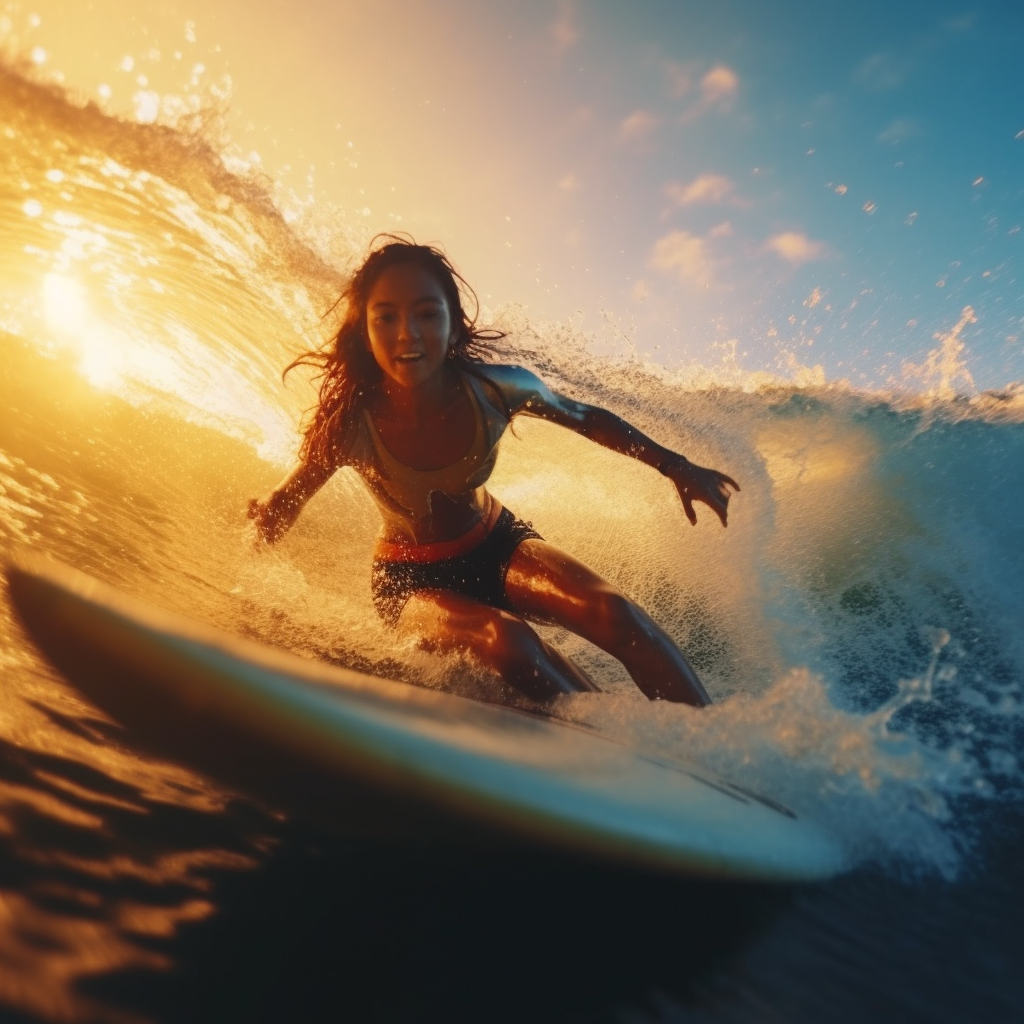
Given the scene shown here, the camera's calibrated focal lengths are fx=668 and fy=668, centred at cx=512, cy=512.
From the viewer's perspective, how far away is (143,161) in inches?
175

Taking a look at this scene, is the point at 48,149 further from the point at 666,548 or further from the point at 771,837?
the point at 771,837

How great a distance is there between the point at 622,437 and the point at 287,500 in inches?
55.0

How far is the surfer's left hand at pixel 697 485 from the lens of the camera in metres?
2.60

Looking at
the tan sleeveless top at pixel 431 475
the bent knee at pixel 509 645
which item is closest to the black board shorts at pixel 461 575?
the tan sleeveless top at pixel 431 475

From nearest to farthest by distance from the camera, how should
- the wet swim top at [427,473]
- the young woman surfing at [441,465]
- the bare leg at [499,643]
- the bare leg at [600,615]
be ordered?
the bare leg at [499,643] < the bare leg at [600,615] < the young woman surfing at [441,465] < the wet swim top at [427,473]

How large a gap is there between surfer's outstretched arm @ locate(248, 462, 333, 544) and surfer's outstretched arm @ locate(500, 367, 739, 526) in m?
0.85

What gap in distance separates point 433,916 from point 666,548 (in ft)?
14.5

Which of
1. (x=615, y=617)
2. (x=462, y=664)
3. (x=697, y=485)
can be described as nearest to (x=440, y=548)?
(x=462, y=664)

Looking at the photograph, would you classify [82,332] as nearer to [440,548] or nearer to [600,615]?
[440,548]

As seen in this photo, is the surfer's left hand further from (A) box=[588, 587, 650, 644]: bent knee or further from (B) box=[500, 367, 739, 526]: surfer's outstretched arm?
(A) box=[588, 587, 650, 644]: bent knee

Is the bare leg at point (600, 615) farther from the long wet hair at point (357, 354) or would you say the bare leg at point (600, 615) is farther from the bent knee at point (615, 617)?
the long wet hair at point (357, 354)

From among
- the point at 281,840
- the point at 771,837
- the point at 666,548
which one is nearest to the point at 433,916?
the point at 281,840

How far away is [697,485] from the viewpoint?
261 cm

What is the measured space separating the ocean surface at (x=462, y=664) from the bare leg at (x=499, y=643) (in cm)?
13
